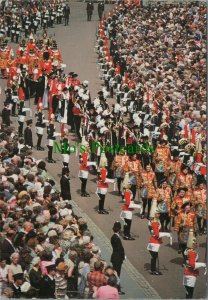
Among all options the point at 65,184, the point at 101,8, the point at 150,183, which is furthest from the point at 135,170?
the point at 101,8

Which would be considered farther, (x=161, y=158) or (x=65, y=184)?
(x=161, y=158)

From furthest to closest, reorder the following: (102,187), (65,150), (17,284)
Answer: (65,150) < (102,187) < (17,284)

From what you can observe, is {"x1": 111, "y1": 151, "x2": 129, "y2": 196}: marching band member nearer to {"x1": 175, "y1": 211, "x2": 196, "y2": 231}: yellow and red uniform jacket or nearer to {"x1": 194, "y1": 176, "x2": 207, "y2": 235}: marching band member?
{"x1": 194, "y1": 176, "x2": 207, "y2": 235}: marching band member

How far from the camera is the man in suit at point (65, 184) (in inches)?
1065

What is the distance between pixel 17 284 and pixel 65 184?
856 centimetres

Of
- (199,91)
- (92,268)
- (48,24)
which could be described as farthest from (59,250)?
(48,24)

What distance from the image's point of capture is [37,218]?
21469 millimetres

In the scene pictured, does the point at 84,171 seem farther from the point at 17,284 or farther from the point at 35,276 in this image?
the point at 17,284

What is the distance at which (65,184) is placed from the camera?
27266mm

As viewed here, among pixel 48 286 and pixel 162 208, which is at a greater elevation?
pixel 48 286

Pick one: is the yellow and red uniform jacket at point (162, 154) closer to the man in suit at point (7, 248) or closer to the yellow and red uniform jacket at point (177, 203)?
the yellow and red uniform jacket at point (177, 203)

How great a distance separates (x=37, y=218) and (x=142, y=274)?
3557mm

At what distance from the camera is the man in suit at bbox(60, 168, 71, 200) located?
27.1 m

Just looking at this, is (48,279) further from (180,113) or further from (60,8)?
(60,8)
